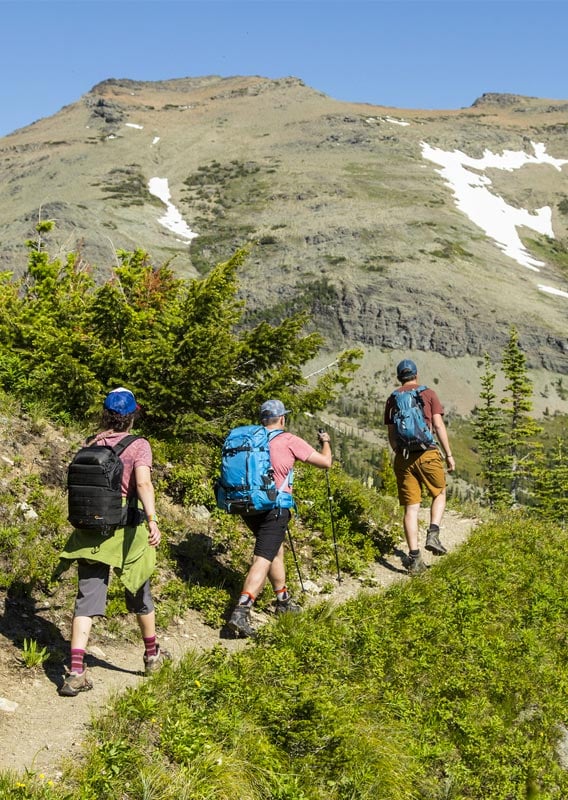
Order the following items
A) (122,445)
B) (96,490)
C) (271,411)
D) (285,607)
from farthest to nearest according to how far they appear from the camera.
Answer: (285,607)
(271,411)
(122,445)
(96,490)

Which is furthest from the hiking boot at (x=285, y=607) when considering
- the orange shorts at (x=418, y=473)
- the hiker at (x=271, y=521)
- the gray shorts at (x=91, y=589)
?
the orange shorts at (x=418, y=473)

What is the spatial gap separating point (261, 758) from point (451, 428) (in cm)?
19843

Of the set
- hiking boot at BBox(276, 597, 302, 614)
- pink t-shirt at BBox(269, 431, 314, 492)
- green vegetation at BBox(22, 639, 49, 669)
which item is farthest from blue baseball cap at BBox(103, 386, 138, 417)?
hiking boot at BBox(276, 597, 302, 614)

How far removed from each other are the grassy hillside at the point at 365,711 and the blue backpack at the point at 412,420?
5.81 feet

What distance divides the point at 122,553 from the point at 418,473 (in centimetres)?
511

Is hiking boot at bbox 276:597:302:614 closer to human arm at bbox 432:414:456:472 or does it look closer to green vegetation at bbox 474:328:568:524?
human arm at bbox 432:414:456:472

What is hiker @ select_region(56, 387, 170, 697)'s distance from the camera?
5.37m

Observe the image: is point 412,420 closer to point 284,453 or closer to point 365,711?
point 284,453

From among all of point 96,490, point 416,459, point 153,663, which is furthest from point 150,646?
point 416,459

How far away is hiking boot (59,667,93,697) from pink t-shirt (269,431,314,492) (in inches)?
99.7

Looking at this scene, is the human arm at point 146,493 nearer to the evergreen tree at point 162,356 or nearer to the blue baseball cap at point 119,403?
the blue baseball cap at point 119,403

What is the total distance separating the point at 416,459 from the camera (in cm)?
951

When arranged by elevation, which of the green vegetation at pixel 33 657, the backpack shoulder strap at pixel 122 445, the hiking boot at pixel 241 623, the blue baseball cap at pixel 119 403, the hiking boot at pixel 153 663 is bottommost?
the hiking boot at pixel 241 623

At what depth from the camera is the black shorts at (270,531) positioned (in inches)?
271
